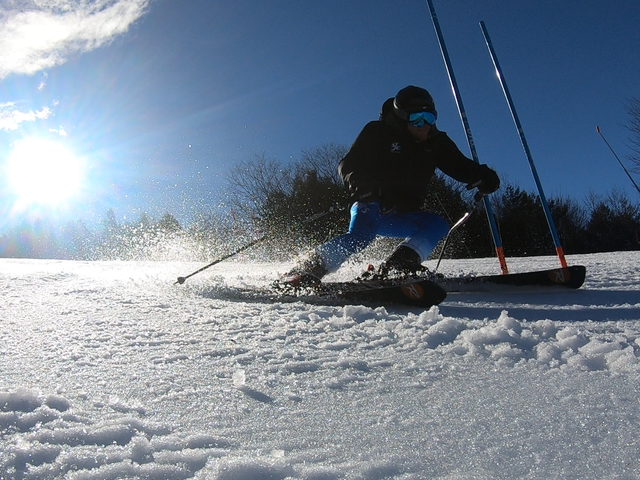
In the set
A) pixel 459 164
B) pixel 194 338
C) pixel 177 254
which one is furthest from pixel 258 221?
pixel 194 338

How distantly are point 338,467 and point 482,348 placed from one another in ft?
2.11

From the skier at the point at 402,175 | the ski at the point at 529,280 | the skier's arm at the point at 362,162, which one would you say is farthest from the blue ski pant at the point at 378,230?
the ski at the point at 529,280

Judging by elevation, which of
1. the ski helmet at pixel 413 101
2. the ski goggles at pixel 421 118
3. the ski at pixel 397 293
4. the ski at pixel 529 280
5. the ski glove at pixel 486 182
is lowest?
the ski at pixel 529 280

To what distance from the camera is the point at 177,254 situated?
7453 millimetres

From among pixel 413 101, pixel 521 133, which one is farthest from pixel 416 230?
pixel 521 133

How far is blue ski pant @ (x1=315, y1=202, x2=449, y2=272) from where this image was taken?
7.54 ft

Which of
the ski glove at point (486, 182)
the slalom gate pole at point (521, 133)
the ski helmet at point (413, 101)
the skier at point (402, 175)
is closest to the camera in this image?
the skier at point (402, 175)

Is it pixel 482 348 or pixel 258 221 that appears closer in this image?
pixel 482 348

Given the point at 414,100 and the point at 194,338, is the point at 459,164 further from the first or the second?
the point at 194,338

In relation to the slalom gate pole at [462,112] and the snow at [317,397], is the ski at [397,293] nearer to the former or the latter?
the snow at [317,397]

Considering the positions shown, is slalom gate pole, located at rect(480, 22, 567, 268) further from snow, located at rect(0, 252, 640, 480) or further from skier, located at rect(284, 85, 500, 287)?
snow, located at rect(0, 252, 640, 480)

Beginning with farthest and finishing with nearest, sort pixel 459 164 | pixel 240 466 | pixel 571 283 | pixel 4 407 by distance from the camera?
pixel 459 164
pixel 571 283
pixel 4 407
pixel 240 466

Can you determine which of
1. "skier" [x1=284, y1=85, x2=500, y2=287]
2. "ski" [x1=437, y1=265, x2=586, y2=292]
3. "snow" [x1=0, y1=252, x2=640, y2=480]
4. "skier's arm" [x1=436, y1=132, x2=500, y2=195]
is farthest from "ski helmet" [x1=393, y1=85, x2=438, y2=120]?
"snow" [x1=0, y1=252, x2=640, y2=480]

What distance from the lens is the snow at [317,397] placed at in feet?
1.72
